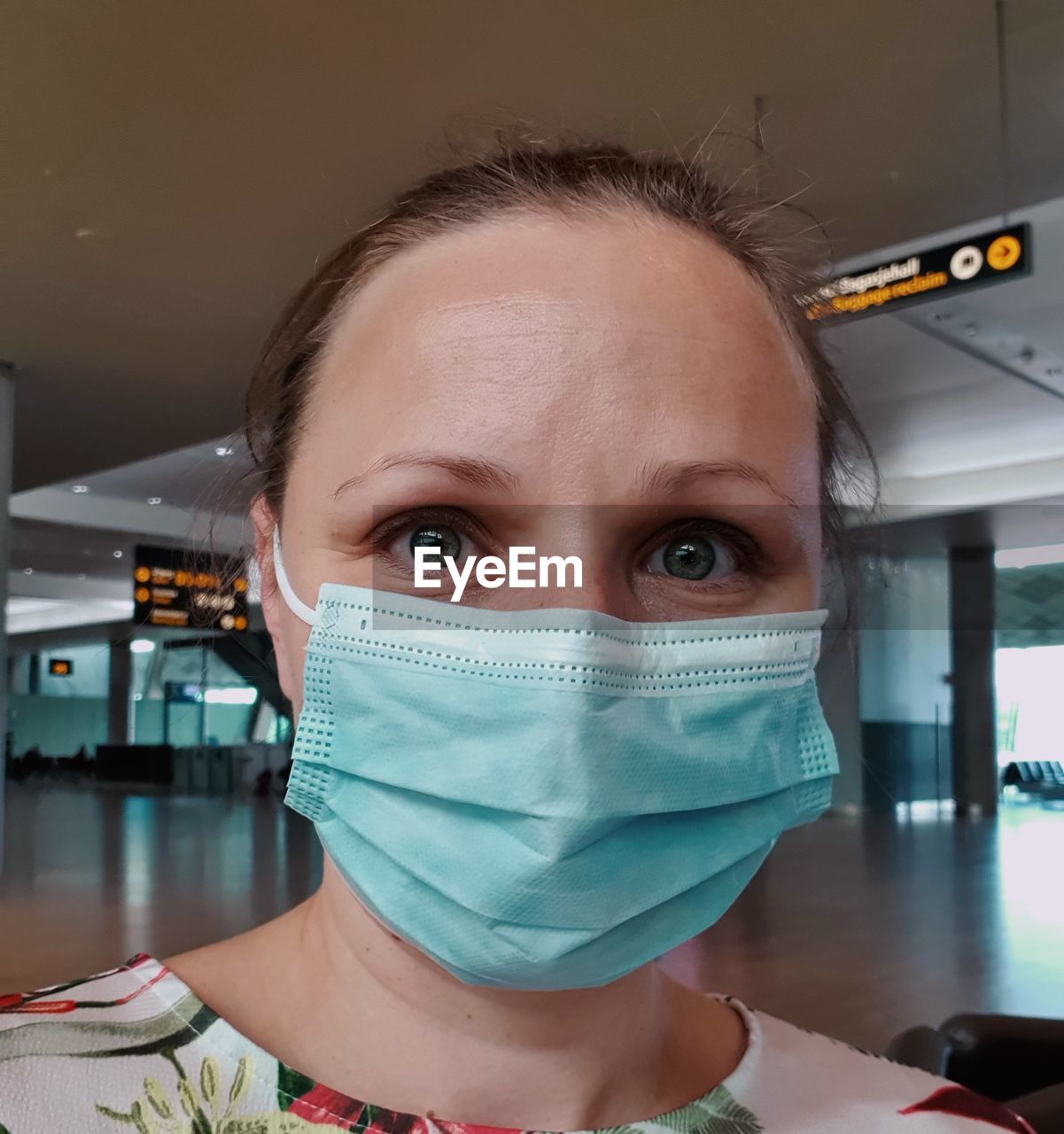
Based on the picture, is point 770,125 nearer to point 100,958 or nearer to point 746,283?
point 746,283

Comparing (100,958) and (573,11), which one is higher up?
(573,11)

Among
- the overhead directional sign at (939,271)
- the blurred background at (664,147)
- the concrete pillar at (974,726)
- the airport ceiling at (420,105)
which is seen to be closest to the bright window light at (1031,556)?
the blurred background at (664,147)

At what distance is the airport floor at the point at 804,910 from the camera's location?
4594mm

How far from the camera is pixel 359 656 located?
88cm

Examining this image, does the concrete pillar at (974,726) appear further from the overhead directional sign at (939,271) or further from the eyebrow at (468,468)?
the eyebrow at (468,468)

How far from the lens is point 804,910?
6332 mm

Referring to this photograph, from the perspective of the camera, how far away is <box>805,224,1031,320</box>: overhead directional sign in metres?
3.86

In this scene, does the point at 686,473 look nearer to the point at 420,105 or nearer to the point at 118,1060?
the point at 118,1060

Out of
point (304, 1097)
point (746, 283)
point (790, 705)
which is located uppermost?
point (746, 283)

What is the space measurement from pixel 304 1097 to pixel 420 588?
16.0 inches

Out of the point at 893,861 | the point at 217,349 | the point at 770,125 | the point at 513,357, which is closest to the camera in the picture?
the point at 513,357

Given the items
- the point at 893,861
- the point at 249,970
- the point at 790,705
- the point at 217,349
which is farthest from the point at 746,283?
the point at 893,861

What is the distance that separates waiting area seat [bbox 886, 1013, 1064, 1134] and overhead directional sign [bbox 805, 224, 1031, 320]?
94.2 inches

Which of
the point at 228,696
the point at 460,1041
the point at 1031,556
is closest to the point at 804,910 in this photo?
the point at 1031,556
